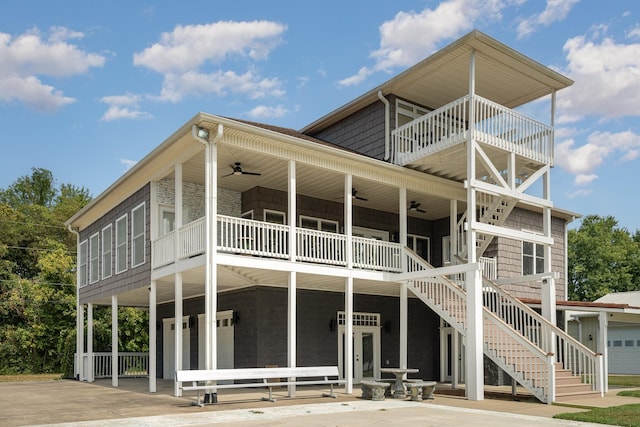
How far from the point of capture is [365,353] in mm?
20547

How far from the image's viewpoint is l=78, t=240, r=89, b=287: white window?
25203 millimetres

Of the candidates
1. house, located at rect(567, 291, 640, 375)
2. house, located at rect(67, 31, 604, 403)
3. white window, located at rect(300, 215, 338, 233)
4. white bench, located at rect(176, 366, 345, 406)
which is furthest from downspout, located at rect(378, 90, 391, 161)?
house, located at rect(567, 291, 640, 375)

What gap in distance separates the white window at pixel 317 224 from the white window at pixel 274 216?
2.06 ft

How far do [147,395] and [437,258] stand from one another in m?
11.4

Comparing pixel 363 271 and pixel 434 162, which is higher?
pixel 434 162

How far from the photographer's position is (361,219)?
2169 centimetres

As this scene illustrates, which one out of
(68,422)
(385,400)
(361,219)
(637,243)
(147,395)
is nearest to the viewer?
(68,422)

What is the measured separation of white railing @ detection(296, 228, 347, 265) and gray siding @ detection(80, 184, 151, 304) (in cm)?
453

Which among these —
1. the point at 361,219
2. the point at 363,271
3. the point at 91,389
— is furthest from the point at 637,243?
the point at 91,389

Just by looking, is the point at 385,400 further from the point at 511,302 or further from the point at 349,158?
the point at 349,158

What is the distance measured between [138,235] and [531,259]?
13.6m

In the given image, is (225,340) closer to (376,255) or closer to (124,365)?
(376,255)

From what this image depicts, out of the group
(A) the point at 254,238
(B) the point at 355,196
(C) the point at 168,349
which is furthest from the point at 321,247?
(C) the point at 168,349

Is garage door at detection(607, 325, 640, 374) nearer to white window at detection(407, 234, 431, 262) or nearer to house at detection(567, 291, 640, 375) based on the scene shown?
house at detection(567, 291, 640, 375)
